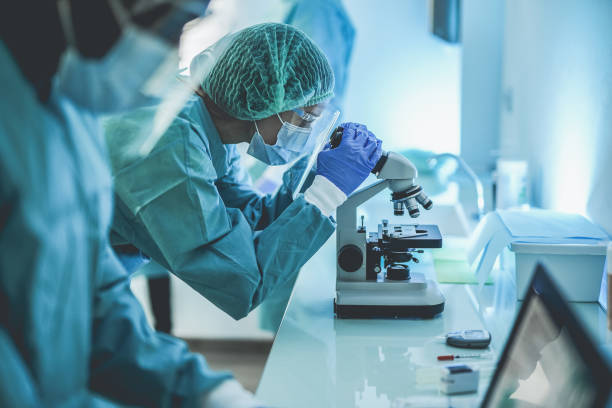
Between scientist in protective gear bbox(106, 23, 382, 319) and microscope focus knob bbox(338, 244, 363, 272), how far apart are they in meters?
0.07

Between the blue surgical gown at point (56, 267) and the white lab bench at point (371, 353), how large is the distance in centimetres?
32

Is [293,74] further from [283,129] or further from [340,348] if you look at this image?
[340,348]

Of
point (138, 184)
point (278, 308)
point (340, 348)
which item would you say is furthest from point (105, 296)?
point (278, 308)

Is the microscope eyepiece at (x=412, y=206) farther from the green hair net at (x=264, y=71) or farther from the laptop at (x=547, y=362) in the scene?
the laptop at (x=547, y=362)

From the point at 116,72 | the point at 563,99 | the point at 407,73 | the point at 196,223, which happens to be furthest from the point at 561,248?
the point at 407,73

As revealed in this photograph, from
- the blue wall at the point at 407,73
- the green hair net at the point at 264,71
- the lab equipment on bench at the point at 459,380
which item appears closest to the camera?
the lab equipment on bench at the point at 459,380

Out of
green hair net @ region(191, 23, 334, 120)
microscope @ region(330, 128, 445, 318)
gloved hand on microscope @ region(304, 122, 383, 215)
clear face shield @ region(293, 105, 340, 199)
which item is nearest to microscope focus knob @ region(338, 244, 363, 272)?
microscope @ region(330, 128, 445, 318)

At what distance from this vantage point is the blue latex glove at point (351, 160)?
5.12ft

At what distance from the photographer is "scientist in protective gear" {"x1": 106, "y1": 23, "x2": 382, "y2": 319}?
4.46 feet

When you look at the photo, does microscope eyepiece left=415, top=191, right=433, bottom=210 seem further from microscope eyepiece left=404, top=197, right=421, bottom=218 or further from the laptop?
the laptop

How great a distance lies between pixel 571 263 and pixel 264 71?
0.89 m

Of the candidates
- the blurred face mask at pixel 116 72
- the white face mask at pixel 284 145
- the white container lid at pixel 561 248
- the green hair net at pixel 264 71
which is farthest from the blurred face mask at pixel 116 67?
the white container lid at pixel 561 248

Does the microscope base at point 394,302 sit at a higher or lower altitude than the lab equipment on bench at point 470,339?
lower

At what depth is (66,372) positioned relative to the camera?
2.45 ft
